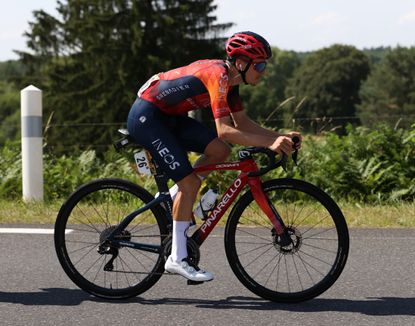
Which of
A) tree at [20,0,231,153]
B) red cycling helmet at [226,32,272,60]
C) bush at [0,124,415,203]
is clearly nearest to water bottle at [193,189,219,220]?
red cycling helmet at [226,32,272,60]

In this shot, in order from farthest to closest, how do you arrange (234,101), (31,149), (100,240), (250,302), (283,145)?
1. (31,149)
2. (100,240)
3. (234,101)
4. (250,302)
5. (283,145)

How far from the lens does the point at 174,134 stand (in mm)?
5262

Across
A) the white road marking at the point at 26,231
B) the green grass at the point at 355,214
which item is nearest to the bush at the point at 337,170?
the green grass at the point at 355,214

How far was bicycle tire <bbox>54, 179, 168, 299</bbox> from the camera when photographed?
5.32m

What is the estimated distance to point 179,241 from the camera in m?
5.09

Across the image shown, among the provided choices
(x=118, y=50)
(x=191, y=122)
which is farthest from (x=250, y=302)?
(x=118, y=50)

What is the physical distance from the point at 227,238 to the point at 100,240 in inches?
36.3

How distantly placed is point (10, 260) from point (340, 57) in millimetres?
119551

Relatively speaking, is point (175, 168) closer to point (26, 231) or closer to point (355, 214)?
point (26, 231)

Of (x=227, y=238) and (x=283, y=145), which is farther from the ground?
(x=283, y=145)

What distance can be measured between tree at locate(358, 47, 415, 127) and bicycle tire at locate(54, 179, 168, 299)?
319ft

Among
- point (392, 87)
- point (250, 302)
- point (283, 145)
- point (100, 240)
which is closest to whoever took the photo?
point (283, 145)

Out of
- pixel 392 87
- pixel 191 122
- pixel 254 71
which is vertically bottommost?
pixel 392 87

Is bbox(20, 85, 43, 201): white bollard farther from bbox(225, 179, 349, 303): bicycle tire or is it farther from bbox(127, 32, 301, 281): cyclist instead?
bbox(127, 32, 301, 281): cyclist
